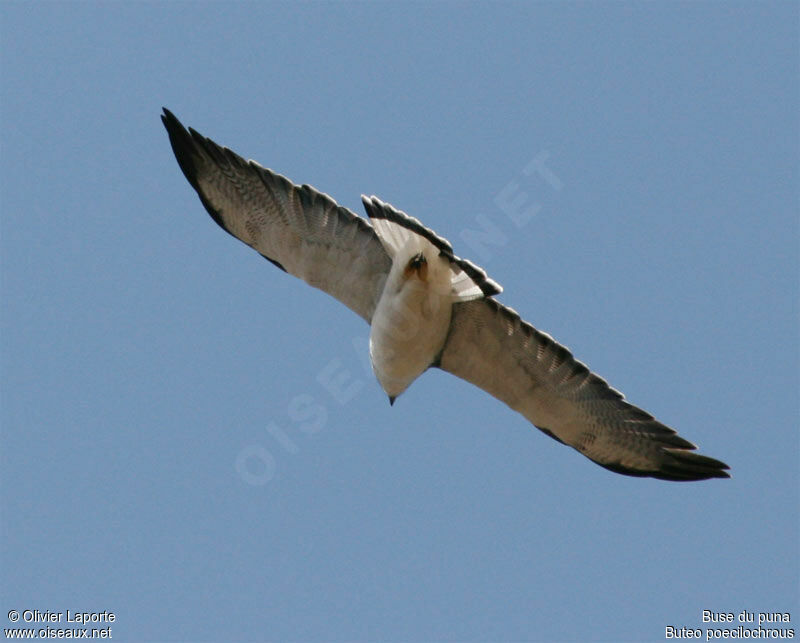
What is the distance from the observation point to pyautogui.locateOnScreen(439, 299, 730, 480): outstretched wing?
10109 millimetres

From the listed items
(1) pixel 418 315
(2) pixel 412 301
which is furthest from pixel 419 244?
(1) pixel 418 315

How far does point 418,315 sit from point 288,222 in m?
1.50

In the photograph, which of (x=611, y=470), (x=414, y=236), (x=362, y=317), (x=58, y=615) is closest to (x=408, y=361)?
(x=362, y=317)

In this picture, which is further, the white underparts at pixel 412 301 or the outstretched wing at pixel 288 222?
the outstretched wing at pixel 288 222

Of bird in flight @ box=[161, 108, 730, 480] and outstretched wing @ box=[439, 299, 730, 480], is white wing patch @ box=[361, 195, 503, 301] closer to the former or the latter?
bird in flight @ box=[161, 108, 730, 480]

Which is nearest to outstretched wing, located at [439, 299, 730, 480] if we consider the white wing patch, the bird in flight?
the bird in flight

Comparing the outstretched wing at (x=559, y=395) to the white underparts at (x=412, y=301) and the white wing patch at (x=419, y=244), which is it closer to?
the white underparts at (x=412, y=301)

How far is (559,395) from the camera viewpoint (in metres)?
10.4

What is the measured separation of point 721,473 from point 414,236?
368 centimetres

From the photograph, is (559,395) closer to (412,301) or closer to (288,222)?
(412,301)

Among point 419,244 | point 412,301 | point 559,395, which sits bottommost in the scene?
point 412,301

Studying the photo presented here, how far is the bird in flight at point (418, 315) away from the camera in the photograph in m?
9.87

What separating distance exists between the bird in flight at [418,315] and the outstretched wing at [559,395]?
0.4 inches

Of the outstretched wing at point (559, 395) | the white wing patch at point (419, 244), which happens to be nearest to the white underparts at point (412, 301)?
the white wing patch at point (419, 244)
